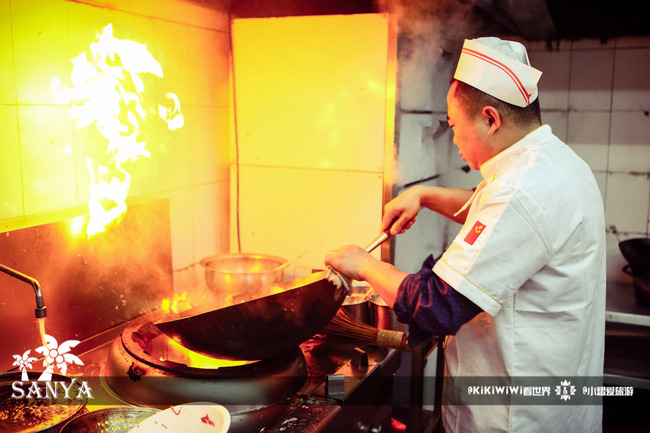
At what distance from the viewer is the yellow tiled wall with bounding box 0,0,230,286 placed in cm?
150

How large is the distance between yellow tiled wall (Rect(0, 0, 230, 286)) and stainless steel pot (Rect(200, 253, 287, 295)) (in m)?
0.22

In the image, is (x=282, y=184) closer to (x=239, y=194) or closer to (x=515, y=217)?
(x=239, y=194)

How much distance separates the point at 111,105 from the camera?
179 centimetres

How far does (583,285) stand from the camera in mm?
1350

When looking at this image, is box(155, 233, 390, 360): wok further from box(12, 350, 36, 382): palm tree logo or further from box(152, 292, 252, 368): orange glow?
box(12, 350, 36, 382): palm tree logo

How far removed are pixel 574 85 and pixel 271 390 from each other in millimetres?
2565

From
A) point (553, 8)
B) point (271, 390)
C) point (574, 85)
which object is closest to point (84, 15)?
point (271, 390)

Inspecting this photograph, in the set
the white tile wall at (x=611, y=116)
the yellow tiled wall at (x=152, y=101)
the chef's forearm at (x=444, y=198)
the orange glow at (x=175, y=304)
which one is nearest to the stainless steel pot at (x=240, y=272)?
the orange glow at (x=175, y=304)

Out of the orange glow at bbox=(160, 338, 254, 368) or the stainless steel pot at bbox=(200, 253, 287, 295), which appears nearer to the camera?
the orange glow at bbox=(160, 338, 254, 368)

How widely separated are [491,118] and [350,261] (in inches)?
20.1

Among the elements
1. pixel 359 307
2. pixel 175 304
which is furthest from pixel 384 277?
pixel 175 304

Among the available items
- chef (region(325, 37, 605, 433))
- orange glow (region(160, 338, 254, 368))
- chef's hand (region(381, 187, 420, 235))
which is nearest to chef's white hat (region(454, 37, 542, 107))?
chef (region(325, 37, 605, 433))

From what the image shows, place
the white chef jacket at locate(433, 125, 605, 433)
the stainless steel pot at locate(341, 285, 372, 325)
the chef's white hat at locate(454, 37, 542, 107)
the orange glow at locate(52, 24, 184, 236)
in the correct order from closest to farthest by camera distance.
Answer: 1. the white chef jacket at locate(433, 125, 605, 433)
2. the chef's white hat at locate(454, 37, 542, 107)
3. the orange glow at locate(52, 24, 184, 236)
4. the stainless steel pot at locate(341, 285, 372, 325)

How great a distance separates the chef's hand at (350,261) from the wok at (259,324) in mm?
52
